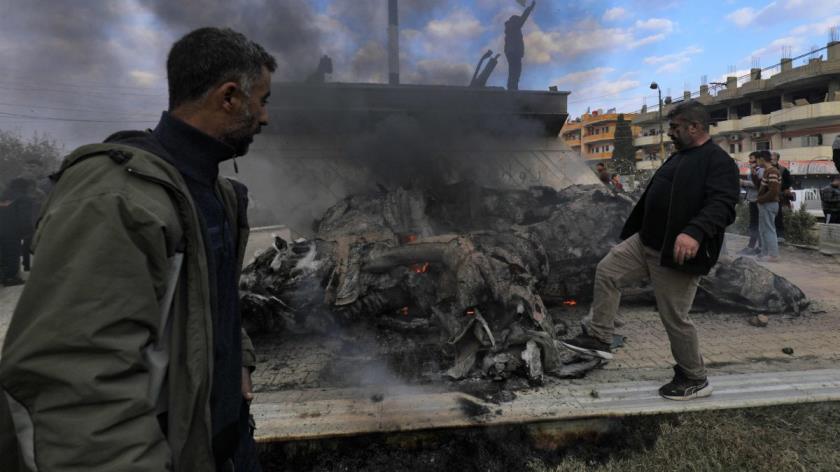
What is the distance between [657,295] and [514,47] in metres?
7.42

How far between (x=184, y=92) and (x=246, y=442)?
1.15 meters

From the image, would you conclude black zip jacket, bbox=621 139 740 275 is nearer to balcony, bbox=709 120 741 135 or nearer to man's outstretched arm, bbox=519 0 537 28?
man's outstretched arm, bbox=519 0 537 28

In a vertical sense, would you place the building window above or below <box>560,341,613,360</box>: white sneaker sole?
above

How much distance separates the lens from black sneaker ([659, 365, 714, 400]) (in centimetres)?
262

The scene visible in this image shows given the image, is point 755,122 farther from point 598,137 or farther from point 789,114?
point 598,137

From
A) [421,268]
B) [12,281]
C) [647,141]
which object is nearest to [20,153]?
[12,281]

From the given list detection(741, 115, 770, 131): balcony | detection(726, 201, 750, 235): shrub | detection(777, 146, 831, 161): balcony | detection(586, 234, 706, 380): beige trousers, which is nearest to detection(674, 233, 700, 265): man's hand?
detection(586, 234, 706, 380): beige trousers

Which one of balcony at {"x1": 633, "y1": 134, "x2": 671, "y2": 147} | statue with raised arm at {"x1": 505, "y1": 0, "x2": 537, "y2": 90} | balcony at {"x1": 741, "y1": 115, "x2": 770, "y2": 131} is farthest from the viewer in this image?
balcony at {"x1": 633, "y1": 134, "x2": 671, "y2": 147}

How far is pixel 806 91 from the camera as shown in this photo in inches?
1272

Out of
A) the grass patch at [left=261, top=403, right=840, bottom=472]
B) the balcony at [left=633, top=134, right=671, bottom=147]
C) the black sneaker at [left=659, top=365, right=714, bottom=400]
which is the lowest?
the grass patch at [left=261, top=403, right=840, bottom=472]

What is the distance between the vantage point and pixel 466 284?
3.66m

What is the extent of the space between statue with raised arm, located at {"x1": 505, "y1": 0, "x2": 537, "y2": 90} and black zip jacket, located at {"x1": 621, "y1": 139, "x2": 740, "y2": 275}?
670cm

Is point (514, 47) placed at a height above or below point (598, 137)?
below

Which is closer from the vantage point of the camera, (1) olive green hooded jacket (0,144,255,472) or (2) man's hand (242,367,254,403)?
(1) olive green hooded jacket (0,144,255,472)
